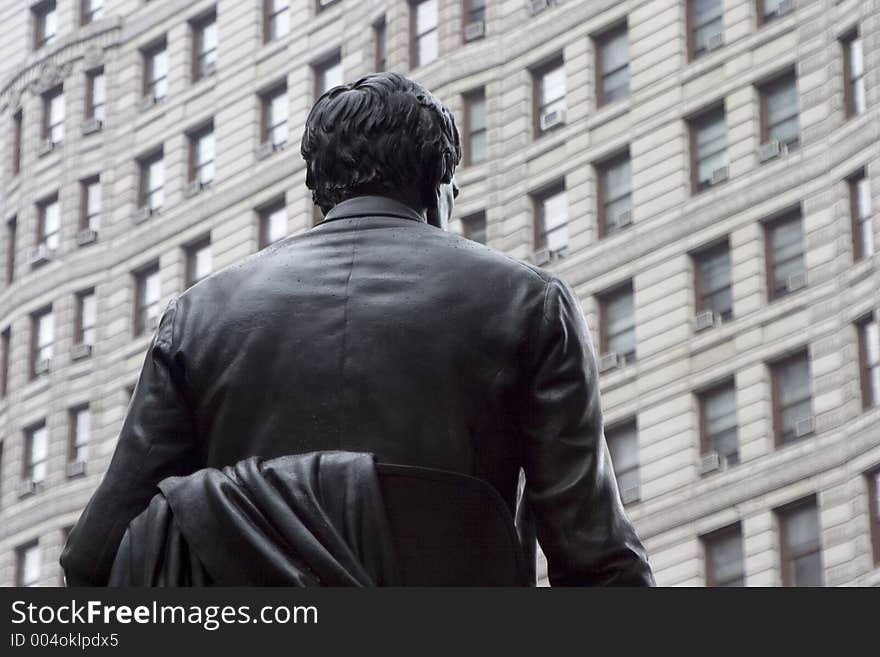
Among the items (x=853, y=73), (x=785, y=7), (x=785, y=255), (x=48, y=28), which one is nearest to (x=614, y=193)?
(x=785, y=7)

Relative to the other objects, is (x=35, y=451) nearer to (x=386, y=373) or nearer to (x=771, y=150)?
(x=771, y=150)

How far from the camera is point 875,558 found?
5466 cm

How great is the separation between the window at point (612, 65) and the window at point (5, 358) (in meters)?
21.8

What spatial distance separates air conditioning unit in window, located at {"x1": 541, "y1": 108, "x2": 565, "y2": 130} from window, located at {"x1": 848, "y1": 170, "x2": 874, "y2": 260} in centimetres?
948

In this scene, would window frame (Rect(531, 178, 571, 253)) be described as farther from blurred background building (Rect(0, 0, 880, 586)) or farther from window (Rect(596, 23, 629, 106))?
window (Rect(596, 23, 629, 106))

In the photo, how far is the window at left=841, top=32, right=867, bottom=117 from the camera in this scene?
59469 millimetres

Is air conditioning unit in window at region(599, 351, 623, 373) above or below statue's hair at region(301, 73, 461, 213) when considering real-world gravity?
above

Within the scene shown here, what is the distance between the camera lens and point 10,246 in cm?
Result: 8175

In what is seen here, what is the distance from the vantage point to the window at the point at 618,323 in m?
62.0

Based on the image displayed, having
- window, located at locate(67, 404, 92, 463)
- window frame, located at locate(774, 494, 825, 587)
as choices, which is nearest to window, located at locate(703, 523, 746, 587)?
window frame, located at locate(774, 494, 825, 587)

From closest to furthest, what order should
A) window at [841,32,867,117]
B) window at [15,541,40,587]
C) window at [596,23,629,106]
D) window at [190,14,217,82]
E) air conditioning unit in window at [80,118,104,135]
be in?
window at [841,32,867,117] < window at [596,23,629,106] < window at [15,541,40,587] < window at [190,14,217,82] < air conditioning unit in window at [80,118,104,135]

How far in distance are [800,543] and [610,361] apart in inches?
296

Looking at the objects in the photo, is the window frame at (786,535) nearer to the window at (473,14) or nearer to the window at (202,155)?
the window at (473,14)

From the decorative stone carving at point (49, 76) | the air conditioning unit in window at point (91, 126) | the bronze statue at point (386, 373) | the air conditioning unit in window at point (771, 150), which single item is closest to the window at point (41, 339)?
the air conditioning unit in window at point (91, 126)
